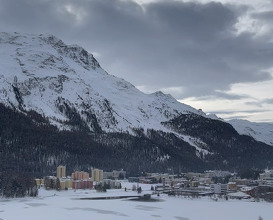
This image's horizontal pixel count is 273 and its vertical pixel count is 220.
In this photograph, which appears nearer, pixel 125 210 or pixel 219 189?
pixel 125 210

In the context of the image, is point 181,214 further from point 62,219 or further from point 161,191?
point 161,191

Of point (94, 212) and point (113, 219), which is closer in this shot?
point (113, 219)

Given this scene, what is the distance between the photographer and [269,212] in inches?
4461

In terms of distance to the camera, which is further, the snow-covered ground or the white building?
the white building

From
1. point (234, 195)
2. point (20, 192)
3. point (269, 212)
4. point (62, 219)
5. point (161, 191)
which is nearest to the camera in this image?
point (62, 219)

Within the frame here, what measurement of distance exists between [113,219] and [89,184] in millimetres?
95033

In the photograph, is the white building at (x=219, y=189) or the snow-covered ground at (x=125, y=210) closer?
the snow-covered ground at (x=125, y=210)

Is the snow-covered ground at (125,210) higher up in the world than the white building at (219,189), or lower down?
lower down

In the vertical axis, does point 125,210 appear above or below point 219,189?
below

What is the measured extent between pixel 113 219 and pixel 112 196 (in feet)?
188

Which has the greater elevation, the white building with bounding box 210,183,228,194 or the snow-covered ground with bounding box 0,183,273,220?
the white building with bounding box 210,183,228,194

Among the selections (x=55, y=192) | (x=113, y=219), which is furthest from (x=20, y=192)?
(x=113, y=219)

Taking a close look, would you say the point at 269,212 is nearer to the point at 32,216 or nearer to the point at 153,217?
the point at 153,217

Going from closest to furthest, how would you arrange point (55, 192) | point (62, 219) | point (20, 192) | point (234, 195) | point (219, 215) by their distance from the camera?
point (62, 219), point (219, 215), point (20, 192), point (234, 195), point (55, 192)
